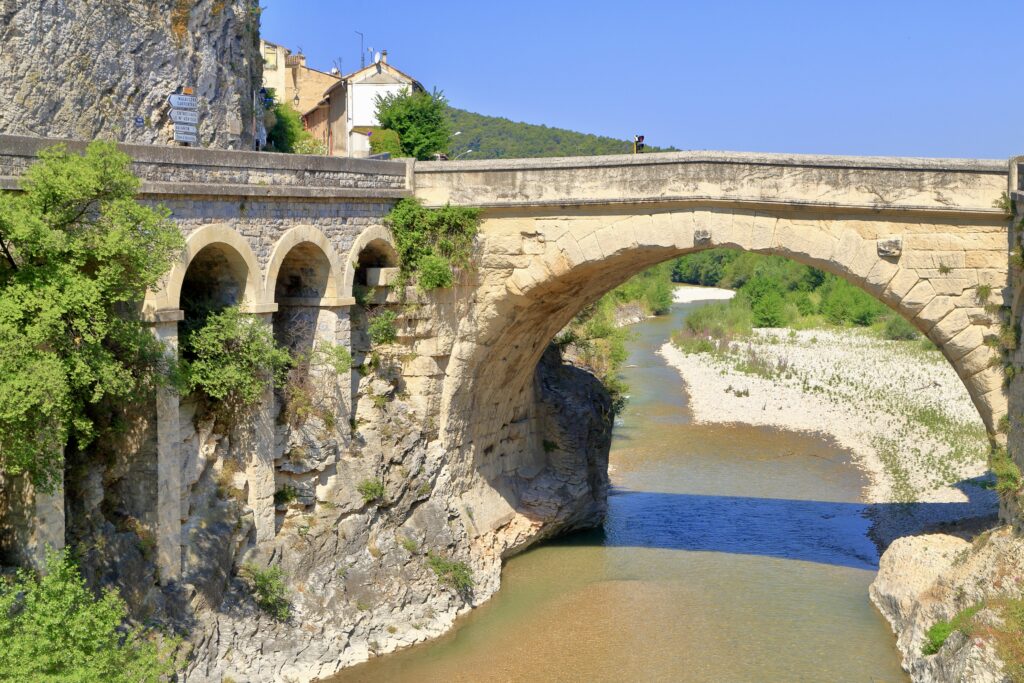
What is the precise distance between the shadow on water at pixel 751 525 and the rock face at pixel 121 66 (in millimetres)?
10447

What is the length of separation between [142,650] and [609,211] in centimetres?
789

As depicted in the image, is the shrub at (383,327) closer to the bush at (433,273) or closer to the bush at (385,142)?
the bush at (433,273)

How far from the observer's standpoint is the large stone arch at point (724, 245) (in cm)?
1355

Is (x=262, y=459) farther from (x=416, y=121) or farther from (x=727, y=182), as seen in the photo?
(x=416, y=121)

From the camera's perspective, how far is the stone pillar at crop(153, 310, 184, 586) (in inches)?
473

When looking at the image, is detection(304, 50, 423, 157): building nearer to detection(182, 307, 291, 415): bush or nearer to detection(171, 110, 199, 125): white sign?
detection(171, 110, 199, 125): white sign

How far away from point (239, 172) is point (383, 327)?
3535 mm

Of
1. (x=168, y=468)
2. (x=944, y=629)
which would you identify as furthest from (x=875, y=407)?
(x=168, y=468)

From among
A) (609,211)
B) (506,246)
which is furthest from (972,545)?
(506,246)

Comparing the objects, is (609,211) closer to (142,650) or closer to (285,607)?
(285,607)

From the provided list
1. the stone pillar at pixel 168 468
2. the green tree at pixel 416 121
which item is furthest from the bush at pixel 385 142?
the stone pillar at pixel 168 468

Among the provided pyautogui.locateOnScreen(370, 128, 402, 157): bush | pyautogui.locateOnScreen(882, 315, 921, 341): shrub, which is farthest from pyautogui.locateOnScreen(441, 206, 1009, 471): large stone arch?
pyautogui.locateOnScreen(882, 315, 921, 341): shrub

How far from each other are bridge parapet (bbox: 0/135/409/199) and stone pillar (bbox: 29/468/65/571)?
2919 mm

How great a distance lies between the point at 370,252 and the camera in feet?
52.0
